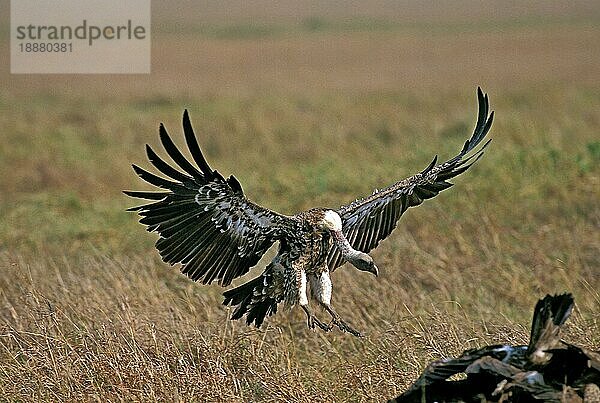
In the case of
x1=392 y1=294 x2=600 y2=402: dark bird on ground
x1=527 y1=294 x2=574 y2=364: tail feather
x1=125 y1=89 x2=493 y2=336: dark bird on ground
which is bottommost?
x1=392 y1=294 x2=600 y2=402: dark bird on ground

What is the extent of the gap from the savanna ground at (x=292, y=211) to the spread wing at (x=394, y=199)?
1.85 ft

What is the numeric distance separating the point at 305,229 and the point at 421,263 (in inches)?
113

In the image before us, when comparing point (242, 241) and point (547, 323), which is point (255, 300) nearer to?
point (242, 241)

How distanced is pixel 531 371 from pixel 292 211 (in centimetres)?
736

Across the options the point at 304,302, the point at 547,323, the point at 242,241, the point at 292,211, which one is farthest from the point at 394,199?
the point at 292,211

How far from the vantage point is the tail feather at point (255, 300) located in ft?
19.5

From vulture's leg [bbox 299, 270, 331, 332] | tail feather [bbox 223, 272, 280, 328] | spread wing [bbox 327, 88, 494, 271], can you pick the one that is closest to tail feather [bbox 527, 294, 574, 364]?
vulture's leg [bbox 299, 270, 331, 332]

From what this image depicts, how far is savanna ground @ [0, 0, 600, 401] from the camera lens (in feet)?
18.4

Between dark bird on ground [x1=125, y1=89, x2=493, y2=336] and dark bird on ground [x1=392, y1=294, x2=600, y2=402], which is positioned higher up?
dark bird on ground [x1=125, y1=89, x2=493, y2=336]

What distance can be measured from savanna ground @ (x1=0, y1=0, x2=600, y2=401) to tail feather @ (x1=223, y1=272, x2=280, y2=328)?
159 mm

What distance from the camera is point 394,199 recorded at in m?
6.54

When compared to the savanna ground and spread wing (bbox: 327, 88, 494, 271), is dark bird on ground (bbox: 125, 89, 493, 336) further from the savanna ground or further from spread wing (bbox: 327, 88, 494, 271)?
spread wing (bbox: 327, 88, 494, 271)

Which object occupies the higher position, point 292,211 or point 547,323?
point 292,211

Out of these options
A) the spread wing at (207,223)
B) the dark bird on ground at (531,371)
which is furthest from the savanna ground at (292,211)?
the dark bird on ground at (531,371)
